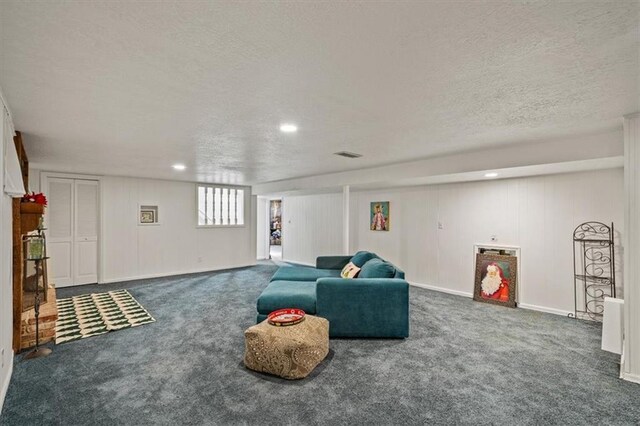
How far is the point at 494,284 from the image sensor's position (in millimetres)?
5102

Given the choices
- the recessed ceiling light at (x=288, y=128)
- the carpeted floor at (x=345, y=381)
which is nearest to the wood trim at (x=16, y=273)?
the carpeted floor at (x=345, y=381)

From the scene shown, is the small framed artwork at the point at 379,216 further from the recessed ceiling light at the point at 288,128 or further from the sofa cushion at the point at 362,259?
the recessed ceiling light at the point at 288,128

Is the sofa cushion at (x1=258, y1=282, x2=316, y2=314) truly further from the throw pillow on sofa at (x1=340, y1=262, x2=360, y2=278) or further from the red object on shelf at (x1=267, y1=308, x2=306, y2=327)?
the throw pillow on sofa at (x1=340, y1=262, x2=360, y2=278)

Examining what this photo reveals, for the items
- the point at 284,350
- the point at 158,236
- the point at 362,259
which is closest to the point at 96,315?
the point at 158,236

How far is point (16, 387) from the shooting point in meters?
2.54

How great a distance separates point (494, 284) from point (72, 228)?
314 inches

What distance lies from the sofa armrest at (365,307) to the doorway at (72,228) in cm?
554

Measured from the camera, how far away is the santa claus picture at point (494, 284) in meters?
5.00

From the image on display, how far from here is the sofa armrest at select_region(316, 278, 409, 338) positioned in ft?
11.7

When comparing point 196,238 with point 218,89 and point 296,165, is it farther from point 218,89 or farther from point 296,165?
point 218,89

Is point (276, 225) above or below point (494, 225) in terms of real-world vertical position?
below

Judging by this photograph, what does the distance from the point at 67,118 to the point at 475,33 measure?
10.9 feet

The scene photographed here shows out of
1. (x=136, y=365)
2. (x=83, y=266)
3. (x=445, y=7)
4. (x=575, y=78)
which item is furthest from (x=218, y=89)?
(x=83, y=266)

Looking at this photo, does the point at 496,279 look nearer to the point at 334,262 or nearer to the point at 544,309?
the point at 544,309
